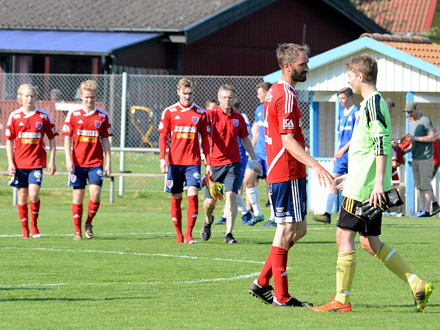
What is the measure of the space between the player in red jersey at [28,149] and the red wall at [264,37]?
2043cm

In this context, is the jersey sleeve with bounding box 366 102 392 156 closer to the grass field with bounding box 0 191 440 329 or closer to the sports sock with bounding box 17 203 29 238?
the grass field with bounding box 0 191 440 329

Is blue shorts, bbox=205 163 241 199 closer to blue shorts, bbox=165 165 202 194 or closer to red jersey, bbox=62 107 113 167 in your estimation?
blue shorts, bbox=165 165 202 194

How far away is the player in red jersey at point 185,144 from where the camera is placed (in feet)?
44.4

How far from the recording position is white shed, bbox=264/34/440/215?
64.7 feet

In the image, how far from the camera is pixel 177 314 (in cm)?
757

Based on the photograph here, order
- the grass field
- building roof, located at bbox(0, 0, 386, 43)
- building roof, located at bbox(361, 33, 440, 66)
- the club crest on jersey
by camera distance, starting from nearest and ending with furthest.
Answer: the grass field, the club crest on jersey, building roof, located at bbox(361, 33, 440, 66), building roof, located at bbox(0, 0, 386, 43)

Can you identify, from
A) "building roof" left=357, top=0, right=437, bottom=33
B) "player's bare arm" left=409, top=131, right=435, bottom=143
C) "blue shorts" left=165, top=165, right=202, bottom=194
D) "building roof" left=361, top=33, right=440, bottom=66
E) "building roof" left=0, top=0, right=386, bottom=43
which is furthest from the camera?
"building roof" left=357, top=0, right=437, bottom=33

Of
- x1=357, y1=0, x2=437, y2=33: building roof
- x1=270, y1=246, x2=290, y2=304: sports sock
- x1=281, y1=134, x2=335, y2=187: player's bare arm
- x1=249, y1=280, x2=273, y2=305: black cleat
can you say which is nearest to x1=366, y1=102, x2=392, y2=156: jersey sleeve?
x1=281, y1=134, x2=335, y2=187: player's bare arm

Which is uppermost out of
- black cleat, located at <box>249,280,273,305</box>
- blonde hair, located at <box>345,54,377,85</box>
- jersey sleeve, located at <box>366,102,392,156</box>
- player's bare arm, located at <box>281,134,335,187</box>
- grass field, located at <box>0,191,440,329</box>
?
blonde hair, located at <box>345,54,377,85</box>

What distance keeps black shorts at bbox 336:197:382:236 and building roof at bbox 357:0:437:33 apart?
42.5m

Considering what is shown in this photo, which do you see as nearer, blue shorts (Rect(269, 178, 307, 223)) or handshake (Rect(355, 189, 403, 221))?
handshake (Rect(355, 189, 403, 221))

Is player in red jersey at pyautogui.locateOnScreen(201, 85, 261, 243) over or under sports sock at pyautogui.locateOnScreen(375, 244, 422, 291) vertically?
over

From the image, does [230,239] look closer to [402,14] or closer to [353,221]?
[353,221]

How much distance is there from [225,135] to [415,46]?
8.10 m
